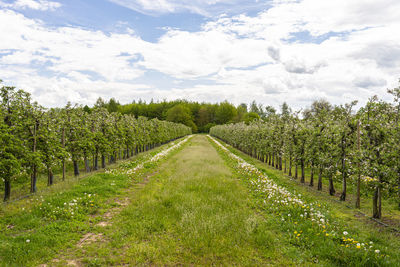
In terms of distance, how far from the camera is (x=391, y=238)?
7.68 meters

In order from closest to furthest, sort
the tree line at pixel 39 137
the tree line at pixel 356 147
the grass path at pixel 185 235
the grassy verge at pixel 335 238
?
1. the grassy verge at pixel 335 238
2. the grass path at pixel 185 235
3. the tree line at pixel 356 147
4. the tree line at pixel 39 137

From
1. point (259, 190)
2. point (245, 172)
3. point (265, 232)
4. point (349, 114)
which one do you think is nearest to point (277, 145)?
point (245, 172)

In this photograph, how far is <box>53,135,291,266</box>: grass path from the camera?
5945 millimetres

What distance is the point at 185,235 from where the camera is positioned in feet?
23.2

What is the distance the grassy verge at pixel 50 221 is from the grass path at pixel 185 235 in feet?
2.55

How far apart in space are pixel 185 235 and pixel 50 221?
4.92 m

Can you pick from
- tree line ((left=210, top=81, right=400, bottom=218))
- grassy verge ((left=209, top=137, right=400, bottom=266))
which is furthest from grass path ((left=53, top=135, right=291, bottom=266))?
tree line ((left=210, top=81, right=400, bottom=218))

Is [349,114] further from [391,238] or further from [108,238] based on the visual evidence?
[108,238]

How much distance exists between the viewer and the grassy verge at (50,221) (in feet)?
19.5

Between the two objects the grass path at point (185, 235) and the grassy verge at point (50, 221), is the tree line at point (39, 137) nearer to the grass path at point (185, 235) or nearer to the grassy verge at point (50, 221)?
the grassy verge at point (50, 221)

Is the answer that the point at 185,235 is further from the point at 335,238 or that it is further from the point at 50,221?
the point at 50,221

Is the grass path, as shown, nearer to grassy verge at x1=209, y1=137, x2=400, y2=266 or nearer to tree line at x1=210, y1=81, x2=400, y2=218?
grassy verge at x1=209, y1=137, x2=400, y2=266

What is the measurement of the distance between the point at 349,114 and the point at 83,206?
15.4m

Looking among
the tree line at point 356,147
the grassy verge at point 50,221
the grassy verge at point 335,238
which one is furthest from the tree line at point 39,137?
the tree line at point 356,147
